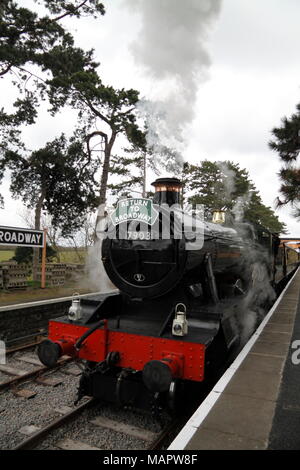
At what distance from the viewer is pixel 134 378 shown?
3965 mm

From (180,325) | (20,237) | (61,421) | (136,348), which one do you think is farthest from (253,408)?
(20,237)

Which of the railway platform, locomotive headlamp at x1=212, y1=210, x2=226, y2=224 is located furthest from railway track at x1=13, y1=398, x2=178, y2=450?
locomotive headlamp at x1=212, y1=210, x2=226, y2=224

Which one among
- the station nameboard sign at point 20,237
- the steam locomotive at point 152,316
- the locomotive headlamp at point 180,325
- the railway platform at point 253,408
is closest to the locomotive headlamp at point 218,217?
the steam locomotive at point 152,316

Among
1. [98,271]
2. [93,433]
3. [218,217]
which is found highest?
[218,217]

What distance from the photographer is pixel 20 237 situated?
27.3 feet

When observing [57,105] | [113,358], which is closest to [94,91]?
[57,105]

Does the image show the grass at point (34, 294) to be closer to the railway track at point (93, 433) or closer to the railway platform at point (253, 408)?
the railway track at point (93, 433)

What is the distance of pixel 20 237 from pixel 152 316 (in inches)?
202

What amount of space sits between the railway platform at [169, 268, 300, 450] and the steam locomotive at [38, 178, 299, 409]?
1.11ft

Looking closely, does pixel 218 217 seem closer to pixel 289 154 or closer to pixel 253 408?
pixel 253 408

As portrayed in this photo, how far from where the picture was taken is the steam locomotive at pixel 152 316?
3678 millimetres

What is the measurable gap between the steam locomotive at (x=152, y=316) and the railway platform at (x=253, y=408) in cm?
34
